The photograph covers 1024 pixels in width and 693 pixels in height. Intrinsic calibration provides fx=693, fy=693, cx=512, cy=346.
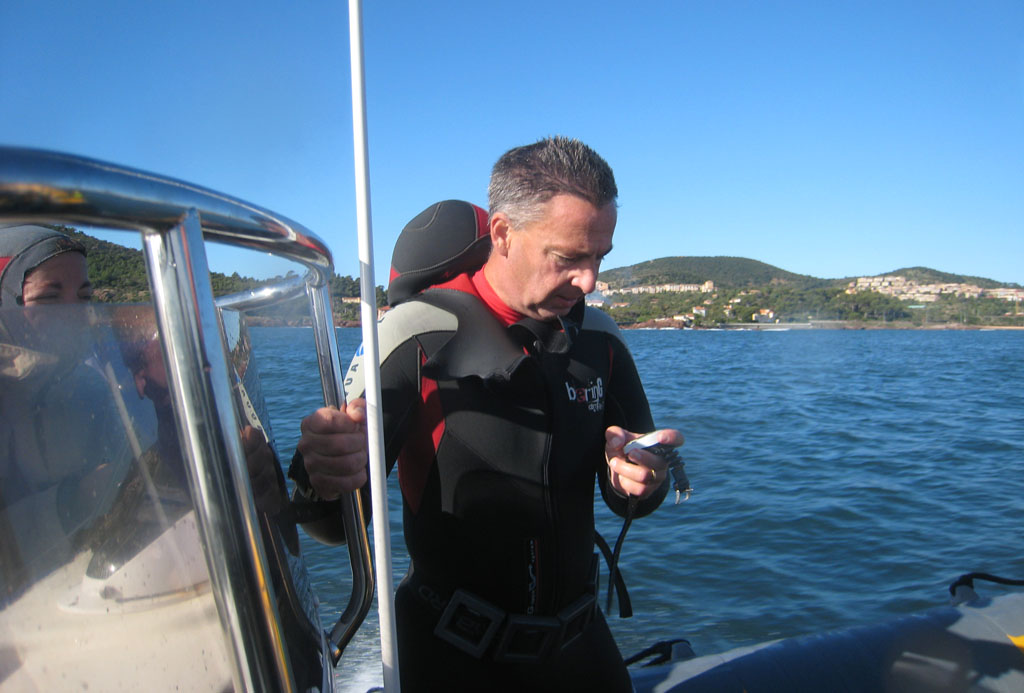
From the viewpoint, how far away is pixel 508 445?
158cm

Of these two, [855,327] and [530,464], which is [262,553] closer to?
[530,464]

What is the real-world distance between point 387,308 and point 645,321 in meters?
70.4

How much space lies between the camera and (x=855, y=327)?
75.5m

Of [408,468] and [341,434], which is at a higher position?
[341,434]

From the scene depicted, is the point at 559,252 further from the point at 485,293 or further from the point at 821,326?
the point at 821,326

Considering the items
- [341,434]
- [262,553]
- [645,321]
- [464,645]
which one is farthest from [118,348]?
[645,321]

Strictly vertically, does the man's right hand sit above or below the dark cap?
below

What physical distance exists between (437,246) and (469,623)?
2.92 feet

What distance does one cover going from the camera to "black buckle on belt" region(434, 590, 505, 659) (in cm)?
156

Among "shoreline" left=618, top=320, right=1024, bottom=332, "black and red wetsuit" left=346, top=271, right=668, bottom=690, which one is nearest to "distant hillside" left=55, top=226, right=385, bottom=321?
"black and red wetsuit" left=346, top=271, right=668, bottom=690

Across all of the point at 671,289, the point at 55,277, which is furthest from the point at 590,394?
the point at 671,289

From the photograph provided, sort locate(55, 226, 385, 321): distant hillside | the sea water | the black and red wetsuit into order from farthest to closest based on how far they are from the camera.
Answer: the sea water < the black and red wetsuit < locate(55, 226, 385, 321): distant hillside

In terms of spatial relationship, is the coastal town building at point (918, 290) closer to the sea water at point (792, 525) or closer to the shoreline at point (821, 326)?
the shoreline at point (821, 326)

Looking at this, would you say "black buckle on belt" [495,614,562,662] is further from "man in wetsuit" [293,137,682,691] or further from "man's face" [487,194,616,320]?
"man's face" [487,194,616,320]
